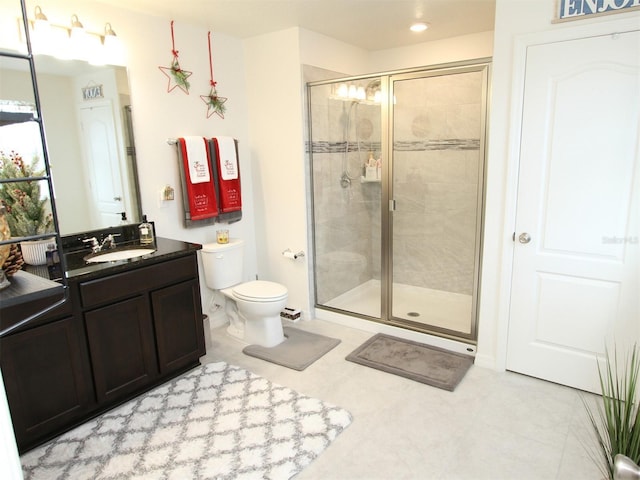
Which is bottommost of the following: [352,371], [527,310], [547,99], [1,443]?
[352,371]

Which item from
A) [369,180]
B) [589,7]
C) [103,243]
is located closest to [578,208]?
[589,7]

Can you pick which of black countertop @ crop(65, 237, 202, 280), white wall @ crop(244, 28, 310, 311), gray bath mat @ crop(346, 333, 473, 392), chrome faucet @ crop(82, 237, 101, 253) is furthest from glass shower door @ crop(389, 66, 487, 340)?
chrome faucet @ crop(82, 237, 101, 253)

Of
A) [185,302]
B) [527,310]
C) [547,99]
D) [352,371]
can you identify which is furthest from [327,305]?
[547,99]

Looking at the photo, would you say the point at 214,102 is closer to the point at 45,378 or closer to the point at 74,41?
the point at 74,41

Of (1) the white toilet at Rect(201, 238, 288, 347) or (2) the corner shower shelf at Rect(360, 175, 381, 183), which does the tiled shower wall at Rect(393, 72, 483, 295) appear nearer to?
(2) the corner shower shelf at Rect(360, 175, 381, 183)

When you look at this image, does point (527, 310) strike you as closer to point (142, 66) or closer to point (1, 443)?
point (1, 443)

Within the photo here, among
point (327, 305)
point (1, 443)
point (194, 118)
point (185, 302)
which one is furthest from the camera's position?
point (327, 305)

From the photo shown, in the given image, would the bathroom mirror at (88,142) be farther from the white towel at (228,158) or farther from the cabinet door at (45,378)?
the cabinet door at (45,378)

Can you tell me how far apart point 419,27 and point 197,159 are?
6.69 ft

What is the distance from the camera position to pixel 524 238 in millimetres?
2635

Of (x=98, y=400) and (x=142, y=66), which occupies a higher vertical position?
(x=142, y=66)

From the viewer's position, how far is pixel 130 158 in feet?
9.78

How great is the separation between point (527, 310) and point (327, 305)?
5.61 feet

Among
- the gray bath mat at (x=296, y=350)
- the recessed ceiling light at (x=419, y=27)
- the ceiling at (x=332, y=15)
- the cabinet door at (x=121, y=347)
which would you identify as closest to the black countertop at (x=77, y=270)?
the cabinet door at (x=121, y=347)
